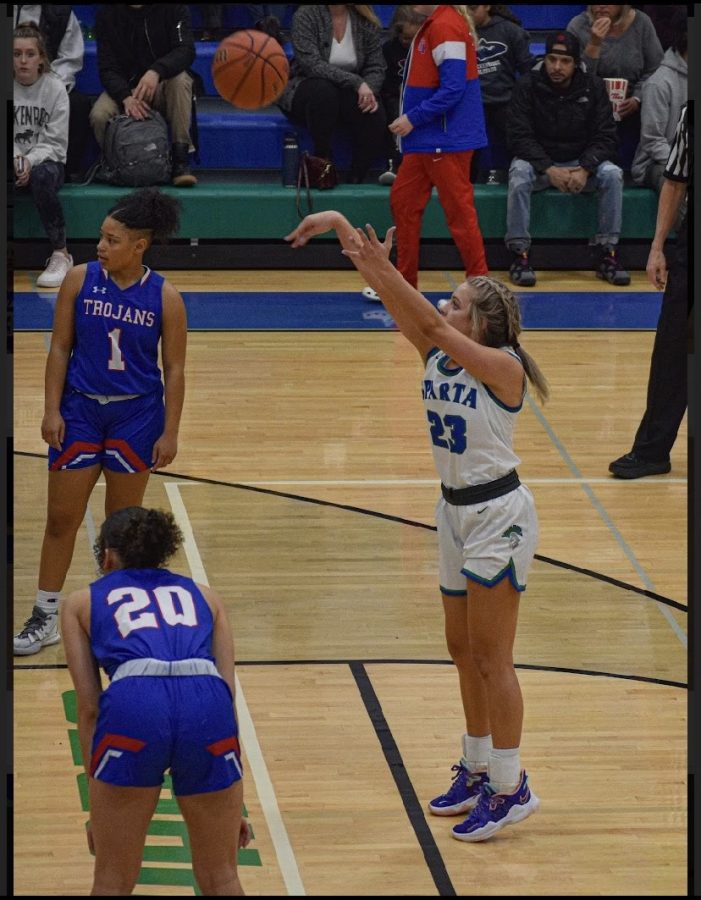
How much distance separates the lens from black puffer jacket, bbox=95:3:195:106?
12.1 m

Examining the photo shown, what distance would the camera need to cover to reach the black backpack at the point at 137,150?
11953 millimetres

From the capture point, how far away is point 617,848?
4.61m

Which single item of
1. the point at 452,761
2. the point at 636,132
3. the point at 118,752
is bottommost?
the point at 452,761

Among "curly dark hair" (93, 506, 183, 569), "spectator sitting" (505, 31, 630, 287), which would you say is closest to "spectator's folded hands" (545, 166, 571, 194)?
"spectator sitting" (505, 31, 630, 287)

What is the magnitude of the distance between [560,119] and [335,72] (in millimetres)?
1819

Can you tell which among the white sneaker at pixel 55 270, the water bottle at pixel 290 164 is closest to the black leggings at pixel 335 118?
the water bottle at pixel 290 164

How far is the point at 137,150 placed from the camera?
39.3ft

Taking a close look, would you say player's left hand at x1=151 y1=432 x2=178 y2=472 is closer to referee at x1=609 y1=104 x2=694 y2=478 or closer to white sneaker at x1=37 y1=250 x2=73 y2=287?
referee at x1=609 y1=104 x2=694 y2=478

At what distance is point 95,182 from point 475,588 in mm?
8661

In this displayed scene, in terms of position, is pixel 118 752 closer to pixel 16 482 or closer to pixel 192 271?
pixel 16 482

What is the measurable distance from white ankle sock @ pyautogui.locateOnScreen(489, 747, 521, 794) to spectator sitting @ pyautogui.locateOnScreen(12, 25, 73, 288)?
301 inches

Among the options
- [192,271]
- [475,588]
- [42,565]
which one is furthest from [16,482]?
[192,271]

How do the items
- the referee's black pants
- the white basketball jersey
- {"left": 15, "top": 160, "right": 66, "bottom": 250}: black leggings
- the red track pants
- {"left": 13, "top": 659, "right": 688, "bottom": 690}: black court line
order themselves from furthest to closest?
{"left": 15, "top": 160, "right": 66, "bottom": 250}: black leggings
the red track pants
the referee's black pants
{"left": 13, "top": 659, "right": 688, "bottom": 690}: black court line
the white basketball jersey

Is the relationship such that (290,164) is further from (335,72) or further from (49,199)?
(49,199)
